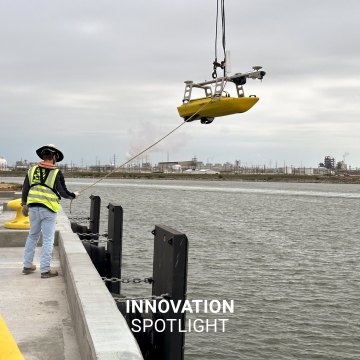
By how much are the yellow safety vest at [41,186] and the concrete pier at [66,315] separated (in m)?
0.87

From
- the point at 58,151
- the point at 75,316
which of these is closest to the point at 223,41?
the point at 58,151

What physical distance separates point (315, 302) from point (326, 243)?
1589 cm

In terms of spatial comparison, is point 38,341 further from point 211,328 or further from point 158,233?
point 211,328

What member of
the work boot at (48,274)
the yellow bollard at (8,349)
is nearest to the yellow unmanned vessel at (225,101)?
the work boot at (48,274)

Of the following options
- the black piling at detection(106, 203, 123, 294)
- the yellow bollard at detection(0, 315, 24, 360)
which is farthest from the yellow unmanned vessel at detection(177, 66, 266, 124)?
the yellow bollard at detection(0, 315, 24, 360)

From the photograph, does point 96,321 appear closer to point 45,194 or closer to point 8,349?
point 8,349

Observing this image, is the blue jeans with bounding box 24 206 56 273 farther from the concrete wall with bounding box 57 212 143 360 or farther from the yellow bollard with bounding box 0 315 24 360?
the yellow bollard with bounding box 0 315 24 360

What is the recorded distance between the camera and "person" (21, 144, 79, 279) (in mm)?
7184

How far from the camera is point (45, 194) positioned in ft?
23.7

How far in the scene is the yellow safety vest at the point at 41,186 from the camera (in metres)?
7.20

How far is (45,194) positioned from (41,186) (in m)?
0.12

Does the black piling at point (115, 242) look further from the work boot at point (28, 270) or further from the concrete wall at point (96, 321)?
the concrete wall at point (96, 321)

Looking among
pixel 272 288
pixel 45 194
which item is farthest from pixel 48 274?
pixel 272 288

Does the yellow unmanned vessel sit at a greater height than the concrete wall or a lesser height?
greater
